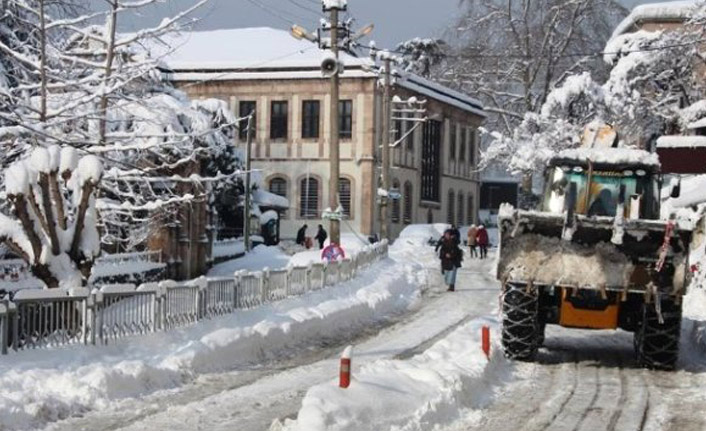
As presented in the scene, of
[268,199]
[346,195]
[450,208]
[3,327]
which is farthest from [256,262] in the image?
[450,208]

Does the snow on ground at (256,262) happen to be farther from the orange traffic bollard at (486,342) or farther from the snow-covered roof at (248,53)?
the orange traffic bollard at (486,342)

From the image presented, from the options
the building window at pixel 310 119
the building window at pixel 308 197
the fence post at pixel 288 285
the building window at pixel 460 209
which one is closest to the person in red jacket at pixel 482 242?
the building window at pixel 308 197

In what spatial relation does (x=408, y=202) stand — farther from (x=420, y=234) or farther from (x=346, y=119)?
(x=420, y=234)

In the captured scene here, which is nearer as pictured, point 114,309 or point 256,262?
point 114,309

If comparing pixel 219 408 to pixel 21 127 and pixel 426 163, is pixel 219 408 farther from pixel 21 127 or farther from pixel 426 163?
pixel 426 163

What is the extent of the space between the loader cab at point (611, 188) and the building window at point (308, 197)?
142 ft

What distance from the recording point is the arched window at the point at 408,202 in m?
63.6

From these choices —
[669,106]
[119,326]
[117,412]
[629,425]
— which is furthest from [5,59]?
[669,106]

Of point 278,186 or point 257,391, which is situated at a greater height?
point 278,186

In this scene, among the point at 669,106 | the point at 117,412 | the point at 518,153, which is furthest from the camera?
the point at 518,153

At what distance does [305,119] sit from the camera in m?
60.4

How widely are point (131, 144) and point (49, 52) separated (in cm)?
205

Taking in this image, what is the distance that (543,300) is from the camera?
16.4 metres

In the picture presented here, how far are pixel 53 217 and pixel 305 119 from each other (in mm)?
45340
